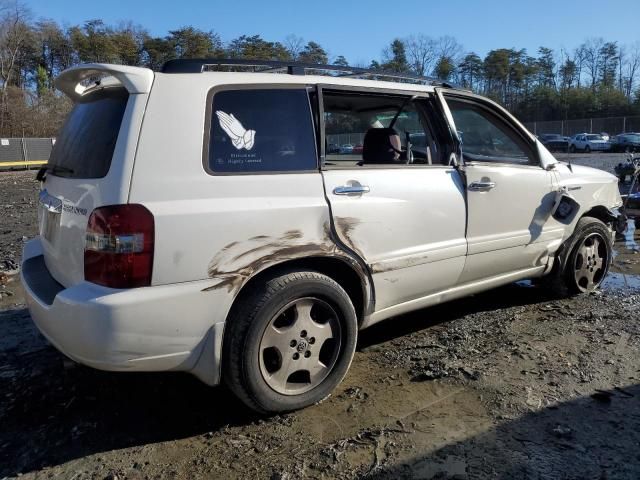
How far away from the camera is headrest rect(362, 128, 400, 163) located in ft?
13.4

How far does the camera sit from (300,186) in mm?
3115

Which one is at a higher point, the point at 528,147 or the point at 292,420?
the point at 528,147

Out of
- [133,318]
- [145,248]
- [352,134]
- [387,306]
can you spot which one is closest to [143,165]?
[145,248]

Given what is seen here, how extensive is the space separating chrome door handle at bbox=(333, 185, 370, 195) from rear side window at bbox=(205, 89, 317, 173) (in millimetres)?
199

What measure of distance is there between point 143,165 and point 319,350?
1.44 m

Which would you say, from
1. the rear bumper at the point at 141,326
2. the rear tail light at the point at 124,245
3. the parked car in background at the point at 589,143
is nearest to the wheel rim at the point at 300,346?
the rear bumper at the point at 141,326

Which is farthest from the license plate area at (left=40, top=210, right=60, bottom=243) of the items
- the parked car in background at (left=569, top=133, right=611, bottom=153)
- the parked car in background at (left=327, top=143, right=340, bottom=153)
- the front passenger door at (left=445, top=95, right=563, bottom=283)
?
the parked car in background at (left=569, top=133, right=611, bottom=153)

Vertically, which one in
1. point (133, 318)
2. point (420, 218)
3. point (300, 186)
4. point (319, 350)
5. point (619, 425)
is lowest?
point (619, 425)

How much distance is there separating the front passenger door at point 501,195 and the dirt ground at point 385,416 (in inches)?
23.7

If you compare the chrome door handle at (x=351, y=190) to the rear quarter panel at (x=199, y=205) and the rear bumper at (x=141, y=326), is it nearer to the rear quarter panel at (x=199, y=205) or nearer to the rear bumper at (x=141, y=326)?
the rear quarter panel at (x=199, y=205)

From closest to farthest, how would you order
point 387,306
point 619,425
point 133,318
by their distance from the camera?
point 133,318
point 619,425
point 387,306

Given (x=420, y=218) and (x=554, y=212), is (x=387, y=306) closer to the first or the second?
(x=420, y=218)

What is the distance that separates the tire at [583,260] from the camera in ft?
16.1

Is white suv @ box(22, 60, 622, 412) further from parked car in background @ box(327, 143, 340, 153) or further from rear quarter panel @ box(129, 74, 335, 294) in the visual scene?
parked car in background @ box(327, 143, 340, 153)
